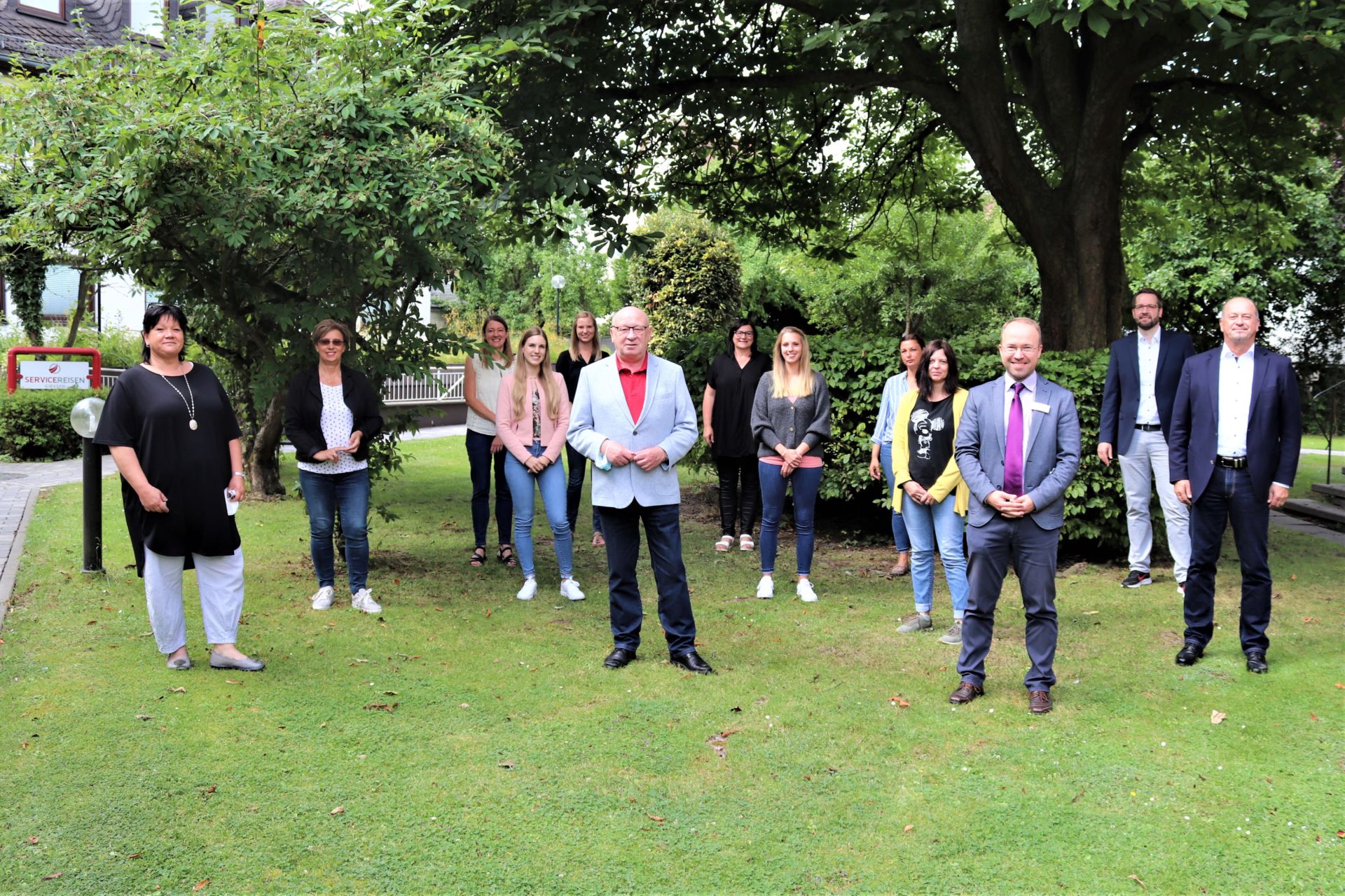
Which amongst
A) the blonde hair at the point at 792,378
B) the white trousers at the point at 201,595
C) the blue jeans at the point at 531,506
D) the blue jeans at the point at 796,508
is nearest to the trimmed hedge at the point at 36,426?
the blue jeans at the point at 531,506

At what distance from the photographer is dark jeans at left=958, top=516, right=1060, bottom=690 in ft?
18.0

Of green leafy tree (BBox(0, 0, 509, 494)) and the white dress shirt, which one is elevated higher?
green leafy tree (BBox(0, 0, 509, 494))

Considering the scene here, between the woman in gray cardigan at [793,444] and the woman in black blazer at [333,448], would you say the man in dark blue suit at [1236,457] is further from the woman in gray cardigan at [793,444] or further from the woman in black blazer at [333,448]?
the woman in black blazer at [333,448]

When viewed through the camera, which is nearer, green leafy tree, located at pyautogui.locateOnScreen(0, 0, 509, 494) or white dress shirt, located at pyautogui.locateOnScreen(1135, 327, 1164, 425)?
green leafy tree, located at pyautogui.locateOnScreen(0, 0, 509, 494)

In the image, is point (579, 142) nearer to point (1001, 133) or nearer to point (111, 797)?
point (1001, 133)

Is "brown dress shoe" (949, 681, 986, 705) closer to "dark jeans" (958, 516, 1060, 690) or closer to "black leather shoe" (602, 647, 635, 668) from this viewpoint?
"dark jeans" (958, 516, 1060, 690)

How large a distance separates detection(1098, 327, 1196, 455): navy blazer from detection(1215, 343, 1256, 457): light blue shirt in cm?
159

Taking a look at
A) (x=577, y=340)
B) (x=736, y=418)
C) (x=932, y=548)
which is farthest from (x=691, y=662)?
(x=577, y=340)

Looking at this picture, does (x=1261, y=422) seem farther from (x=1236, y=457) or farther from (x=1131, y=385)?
(x=1131, y=385)

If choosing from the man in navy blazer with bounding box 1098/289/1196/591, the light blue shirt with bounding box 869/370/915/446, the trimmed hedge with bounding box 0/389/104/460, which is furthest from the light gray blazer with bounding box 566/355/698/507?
the trimmed hedge with bounding box 0/389/104/460

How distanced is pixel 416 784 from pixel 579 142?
6.06 meters

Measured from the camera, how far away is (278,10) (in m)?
7.52

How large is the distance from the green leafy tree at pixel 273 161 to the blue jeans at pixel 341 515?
41.9 inches

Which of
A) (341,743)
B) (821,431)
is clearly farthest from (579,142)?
(341,743)
